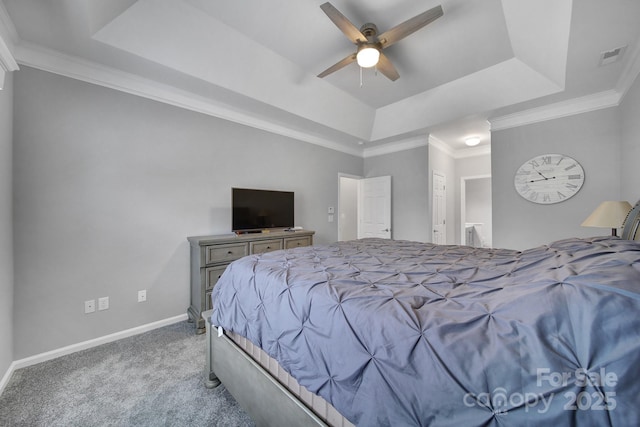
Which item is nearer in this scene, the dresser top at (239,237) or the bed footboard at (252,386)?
the bed footboard at (252,386)

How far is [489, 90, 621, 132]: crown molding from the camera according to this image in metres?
2.90

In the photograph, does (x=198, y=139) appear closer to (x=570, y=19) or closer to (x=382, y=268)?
(x=382, y=268)

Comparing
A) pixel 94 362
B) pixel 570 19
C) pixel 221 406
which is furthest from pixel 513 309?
pixel 94 362

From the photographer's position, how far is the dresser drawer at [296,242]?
11.4 ft

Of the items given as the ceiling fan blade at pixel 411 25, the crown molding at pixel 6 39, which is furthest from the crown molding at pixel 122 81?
the ceiling fan blade at pixel 411 25

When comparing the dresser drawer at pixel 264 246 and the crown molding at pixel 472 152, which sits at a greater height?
the crown molding at pixel 472 152

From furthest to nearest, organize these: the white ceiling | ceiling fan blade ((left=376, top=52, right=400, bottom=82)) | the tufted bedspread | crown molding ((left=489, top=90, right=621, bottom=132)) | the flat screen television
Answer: the flat screen television, crown molding ((left=489, top=90, right=621, bottom=132)), ceiling fan blade ((left=376, top=52, right=400, bottom=82)), the white ceiling, the tufted bedspread

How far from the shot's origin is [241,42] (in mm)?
2582

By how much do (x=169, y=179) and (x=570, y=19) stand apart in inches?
156

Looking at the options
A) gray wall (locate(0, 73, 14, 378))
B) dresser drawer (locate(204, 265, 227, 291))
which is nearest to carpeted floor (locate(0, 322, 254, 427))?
gray wall (locate(0, 73, 14, 378))

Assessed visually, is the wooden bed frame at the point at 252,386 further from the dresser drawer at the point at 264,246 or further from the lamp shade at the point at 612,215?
the lamp shade at the point at 612,215

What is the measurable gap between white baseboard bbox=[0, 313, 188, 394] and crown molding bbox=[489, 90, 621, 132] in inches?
204

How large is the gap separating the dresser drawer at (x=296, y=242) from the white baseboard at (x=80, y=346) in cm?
153

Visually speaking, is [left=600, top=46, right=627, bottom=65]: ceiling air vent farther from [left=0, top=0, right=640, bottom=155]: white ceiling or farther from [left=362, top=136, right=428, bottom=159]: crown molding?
[left=362, top=136, right=428, bottom=159]: crown molding
